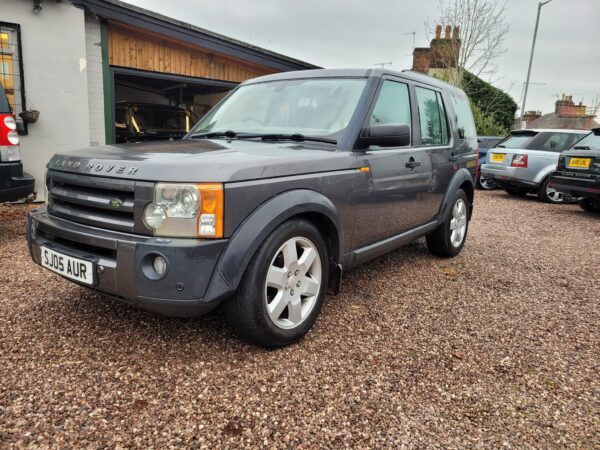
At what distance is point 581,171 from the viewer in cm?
808

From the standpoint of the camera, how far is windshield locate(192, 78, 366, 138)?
3.18m

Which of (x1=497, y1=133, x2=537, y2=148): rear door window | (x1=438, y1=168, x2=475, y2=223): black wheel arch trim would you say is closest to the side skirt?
(x1=438, y1=168, x2=475, y2=223): black wheel arch trim

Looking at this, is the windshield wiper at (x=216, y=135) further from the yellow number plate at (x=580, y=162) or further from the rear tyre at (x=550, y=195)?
the rear tyre at (x=550, y=195)

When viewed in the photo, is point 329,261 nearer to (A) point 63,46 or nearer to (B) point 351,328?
(B) point 351,328

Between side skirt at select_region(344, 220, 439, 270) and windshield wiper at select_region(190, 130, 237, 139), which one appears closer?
side skirt at select_region(344, 220, 439, 270)

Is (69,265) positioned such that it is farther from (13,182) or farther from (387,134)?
(13,182)

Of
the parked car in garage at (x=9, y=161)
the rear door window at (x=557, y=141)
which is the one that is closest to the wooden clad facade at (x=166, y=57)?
the parked car in garage at (x=9, y=161)

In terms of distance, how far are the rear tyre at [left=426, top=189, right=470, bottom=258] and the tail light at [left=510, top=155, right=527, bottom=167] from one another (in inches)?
237

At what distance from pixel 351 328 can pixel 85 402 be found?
165 centimetres

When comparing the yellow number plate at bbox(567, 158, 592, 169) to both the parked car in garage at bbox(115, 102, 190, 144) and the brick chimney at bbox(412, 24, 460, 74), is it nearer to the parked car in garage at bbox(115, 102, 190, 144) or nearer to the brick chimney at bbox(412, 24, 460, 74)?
the parked car in garage at bbox(115, 102, 190, 144)

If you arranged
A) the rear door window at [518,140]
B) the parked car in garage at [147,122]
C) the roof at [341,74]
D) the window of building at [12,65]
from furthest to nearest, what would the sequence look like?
1. the rear door window at [518,140]
2. the parked car in garage at [147,122]
3. the window of building at [12,65]
4. the roof at [341,74]

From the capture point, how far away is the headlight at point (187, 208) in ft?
7.02

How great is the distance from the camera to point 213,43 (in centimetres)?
934

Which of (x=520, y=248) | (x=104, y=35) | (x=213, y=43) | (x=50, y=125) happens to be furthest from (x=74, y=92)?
(x=520, y=248)
